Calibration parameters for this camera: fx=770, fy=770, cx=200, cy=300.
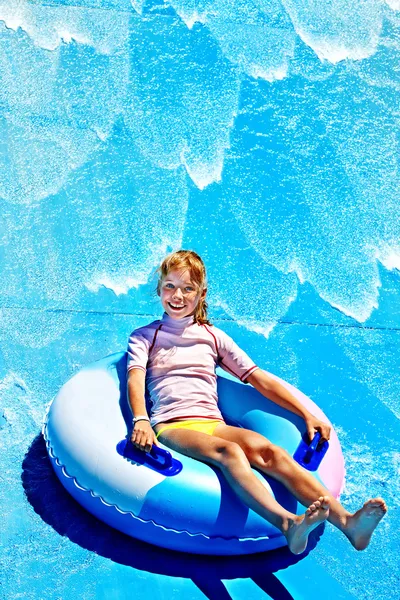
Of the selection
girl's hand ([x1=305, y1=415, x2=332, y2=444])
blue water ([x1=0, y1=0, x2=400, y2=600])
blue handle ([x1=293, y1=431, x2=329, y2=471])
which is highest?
girl's hand ([x1=305, y1=415, x2=332, y2=444])

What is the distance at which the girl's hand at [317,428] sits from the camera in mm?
2687

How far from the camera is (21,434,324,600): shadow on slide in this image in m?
2.44

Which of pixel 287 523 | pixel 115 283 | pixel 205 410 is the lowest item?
pixel 115 283

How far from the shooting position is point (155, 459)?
245cm

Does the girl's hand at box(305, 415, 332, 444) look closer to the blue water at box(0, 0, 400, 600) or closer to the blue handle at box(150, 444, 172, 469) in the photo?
the blue water at box(0, 0, 400, 600)

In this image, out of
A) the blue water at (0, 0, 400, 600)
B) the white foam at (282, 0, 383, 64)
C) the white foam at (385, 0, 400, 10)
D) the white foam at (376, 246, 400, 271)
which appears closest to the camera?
the blue water at (0, 0, 400, 600)

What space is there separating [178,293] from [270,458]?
2.35 ft

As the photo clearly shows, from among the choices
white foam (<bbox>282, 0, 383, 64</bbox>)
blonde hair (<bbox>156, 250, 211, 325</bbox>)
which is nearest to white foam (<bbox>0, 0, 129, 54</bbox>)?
white foam (<bbox>282, 0, 383, 64</bbox>)

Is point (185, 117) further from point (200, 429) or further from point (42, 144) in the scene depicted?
point (200, 429)

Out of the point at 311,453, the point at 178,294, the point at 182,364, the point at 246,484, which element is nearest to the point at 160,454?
the point at 246,484

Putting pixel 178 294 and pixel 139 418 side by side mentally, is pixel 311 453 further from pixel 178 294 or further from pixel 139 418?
pixel 178 294

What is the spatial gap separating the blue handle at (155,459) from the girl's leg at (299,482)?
241mm

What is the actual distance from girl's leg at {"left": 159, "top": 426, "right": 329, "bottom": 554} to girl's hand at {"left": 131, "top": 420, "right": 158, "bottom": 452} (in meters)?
0.12

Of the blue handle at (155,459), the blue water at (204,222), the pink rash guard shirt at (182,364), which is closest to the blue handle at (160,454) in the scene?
the blue handle at (155,459)
